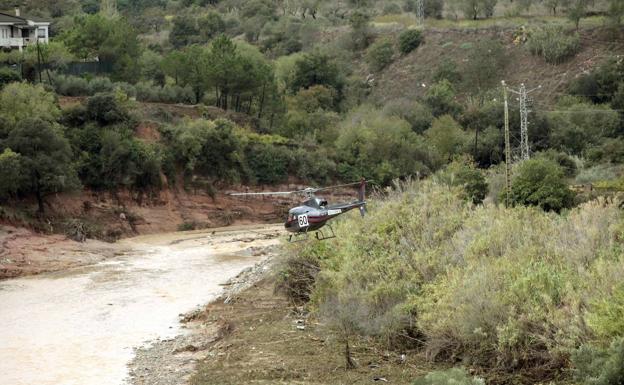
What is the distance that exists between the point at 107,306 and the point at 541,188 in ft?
80.3

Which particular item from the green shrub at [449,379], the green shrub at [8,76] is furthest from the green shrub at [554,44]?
the green shrub at [449,379]

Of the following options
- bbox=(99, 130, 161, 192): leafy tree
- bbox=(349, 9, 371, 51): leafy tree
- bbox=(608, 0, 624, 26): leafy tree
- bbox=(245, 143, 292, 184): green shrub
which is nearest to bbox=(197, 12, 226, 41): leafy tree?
bbox=(349, 9, 371, 51): leafy tree

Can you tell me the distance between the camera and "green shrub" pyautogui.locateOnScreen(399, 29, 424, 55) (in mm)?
127000

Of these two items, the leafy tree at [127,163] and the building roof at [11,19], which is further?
the building roof at [11,19]

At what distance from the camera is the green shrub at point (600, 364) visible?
78.2 ft

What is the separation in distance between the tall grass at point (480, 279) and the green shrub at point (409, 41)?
289ft

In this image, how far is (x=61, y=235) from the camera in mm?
63406

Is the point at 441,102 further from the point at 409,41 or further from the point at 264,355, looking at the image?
the point at 264,355

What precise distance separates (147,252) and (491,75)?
62.9m

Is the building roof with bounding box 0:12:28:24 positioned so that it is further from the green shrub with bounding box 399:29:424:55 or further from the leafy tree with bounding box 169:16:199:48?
the green shrub with bounding box 399:29:424:55

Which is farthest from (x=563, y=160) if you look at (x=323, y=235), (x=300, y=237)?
(x=300, y=237)

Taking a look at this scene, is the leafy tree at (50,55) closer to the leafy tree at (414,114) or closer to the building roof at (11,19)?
the building roof at (11,19)

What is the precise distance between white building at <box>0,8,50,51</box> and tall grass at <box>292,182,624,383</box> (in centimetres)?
6158

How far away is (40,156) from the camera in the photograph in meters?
64.4
